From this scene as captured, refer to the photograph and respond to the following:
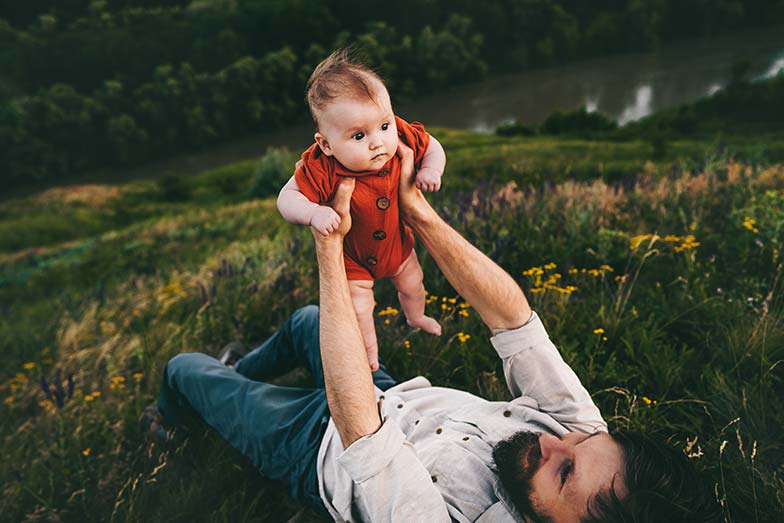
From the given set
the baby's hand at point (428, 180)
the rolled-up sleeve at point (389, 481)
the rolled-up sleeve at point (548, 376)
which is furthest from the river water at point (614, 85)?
the rolled-up sleeve at point (389, 481)

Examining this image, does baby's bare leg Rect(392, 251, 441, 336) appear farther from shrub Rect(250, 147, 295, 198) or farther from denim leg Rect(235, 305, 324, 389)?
shrub Rect(250, 147, 295, 198)

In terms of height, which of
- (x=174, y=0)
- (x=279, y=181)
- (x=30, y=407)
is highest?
(x=174, y=0)

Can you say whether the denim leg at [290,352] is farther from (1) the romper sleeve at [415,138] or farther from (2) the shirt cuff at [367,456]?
(1) the romper sleeve at [415,138]

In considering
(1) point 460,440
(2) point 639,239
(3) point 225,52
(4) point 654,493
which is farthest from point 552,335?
(3) point 225,52

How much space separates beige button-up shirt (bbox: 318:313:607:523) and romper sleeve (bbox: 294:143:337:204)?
0.89m

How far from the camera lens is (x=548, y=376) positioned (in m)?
2.55

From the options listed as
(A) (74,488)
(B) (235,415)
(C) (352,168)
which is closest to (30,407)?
(A) (74,488)

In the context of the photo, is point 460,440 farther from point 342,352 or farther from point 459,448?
point 342,352

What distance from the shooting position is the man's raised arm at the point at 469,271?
244 cm

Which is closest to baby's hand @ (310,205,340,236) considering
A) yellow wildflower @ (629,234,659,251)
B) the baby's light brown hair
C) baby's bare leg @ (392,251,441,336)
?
the baby's light brown hair

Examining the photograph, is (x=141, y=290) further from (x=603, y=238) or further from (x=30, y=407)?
(x=603, y=238)

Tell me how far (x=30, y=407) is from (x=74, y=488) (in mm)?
2234

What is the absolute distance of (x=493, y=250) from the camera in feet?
15.0

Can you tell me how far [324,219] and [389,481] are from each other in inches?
39.0
